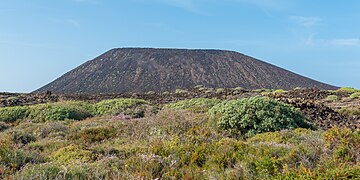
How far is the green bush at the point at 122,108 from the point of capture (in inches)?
631

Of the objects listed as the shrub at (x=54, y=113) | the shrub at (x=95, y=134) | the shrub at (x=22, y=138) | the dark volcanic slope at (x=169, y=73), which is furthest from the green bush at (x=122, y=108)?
the dark volcanic slope at (x=169, y=73)

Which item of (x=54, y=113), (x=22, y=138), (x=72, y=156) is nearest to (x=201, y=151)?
(x=72, y=156)

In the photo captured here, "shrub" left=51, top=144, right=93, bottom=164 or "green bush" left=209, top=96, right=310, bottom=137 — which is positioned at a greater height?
"green bush" left=209, top=96, right=310, bottom=137

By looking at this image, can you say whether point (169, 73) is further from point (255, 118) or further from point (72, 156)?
point (72, 156)

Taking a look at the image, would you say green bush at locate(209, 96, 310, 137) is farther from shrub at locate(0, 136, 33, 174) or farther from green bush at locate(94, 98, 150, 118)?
green bush at locate(94, 98, 150, 118)

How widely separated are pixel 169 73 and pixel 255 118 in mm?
55559

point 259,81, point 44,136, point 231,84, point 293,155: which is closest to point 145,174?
point 293,155

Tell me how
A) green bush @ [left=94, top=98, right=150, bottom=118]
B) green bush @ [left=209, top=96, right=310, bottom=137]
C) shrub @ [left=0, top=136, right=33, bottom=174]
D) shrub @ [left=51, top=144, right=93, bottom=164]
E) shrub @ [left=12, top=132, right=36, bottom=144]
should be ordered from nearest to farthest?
shrub @ [left=0, top=136, right=33, bottom=174]
shrub @ [left=51, top=144, right=93, bottom=164]
shrub @ [left=12, top=132, right=36, bottom=144]
green bush @ [left=209, top=96, right=310, bottom=137]
green bush @ [left=94, top=98, right=150, bottom=118]

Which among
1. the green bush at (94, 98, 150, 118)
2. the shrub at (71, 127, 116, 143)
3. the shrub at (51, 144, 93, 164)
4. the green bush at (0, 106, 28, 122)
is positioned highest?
the shrub at (51, 144, 93, 164)

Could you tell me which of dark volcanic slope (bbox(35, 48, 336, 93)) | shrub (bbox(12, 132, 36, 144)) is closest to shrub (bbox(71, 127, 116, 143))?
shrub (bbox(12, 132, 36, 144))

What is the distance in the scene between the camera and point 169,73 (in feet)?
213

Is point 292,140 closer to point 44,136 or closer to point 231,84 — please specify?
point 44,136

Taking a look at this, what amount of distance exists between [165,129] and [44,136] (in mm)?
3745

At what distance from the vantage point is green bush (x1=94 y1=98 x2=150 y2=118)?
16028 mm
